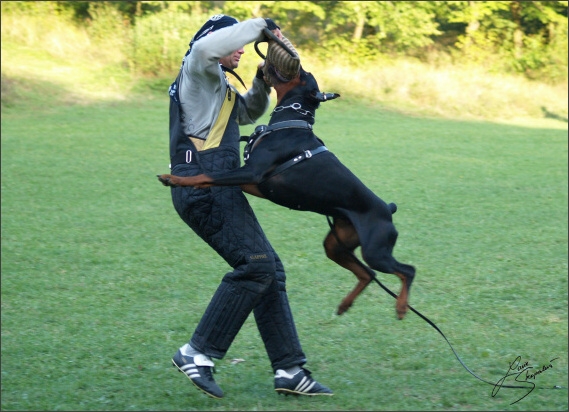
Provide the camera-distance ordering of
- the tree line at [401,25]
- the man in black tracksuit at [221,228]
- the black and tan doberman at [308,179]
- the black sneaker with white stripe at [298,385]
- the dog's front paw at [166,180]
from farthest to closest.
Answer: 1. the tree line at [401,25]
2. the black sneaker with white stripe at [298,385]
3. the man in black tracksuit at [221,228]
4. the black and tan doberman at [308,179]
5. the dog's front paw at [166,180]

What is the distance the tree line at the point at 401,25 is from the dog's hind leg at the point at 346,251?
1742cm

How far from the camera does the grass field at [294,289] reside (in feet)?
13.7

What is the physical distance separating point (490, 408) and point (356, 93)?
16.0 m

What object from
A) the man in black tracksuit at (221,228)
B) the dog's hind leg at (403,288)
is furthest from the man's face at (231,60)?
the dog's hind leg at (403,288)

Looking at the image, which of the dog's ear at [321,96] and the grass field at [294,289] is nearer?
the dog's ear at [321,96]

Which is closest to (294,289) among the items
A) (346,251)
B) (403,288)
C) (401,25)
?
(346,251)

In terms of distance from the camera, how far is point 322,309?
563 centimetres

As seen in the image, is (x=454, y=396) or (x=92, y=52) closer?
(x=454, y=396)

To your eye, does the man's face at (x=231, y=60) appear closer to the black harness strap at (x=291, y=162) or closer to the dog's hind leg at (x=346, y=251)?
the black harness strap at (x=291, y=162)

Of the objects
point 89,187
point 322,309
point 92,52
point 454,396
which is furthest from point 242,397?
point 92,52

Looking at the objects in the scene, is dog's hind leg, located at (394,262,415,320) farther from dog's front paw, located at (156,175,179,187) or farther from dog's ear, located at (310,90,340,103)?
dog's front paw, located at (156,175,179,187)

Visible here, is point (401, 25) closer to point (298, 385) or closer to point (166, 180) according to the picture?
point (298, 385)

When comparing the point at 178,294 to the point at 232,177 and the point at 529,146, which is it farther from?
the point at 529,146

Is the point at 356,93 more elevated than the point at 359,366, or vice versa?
the point at 359,366
